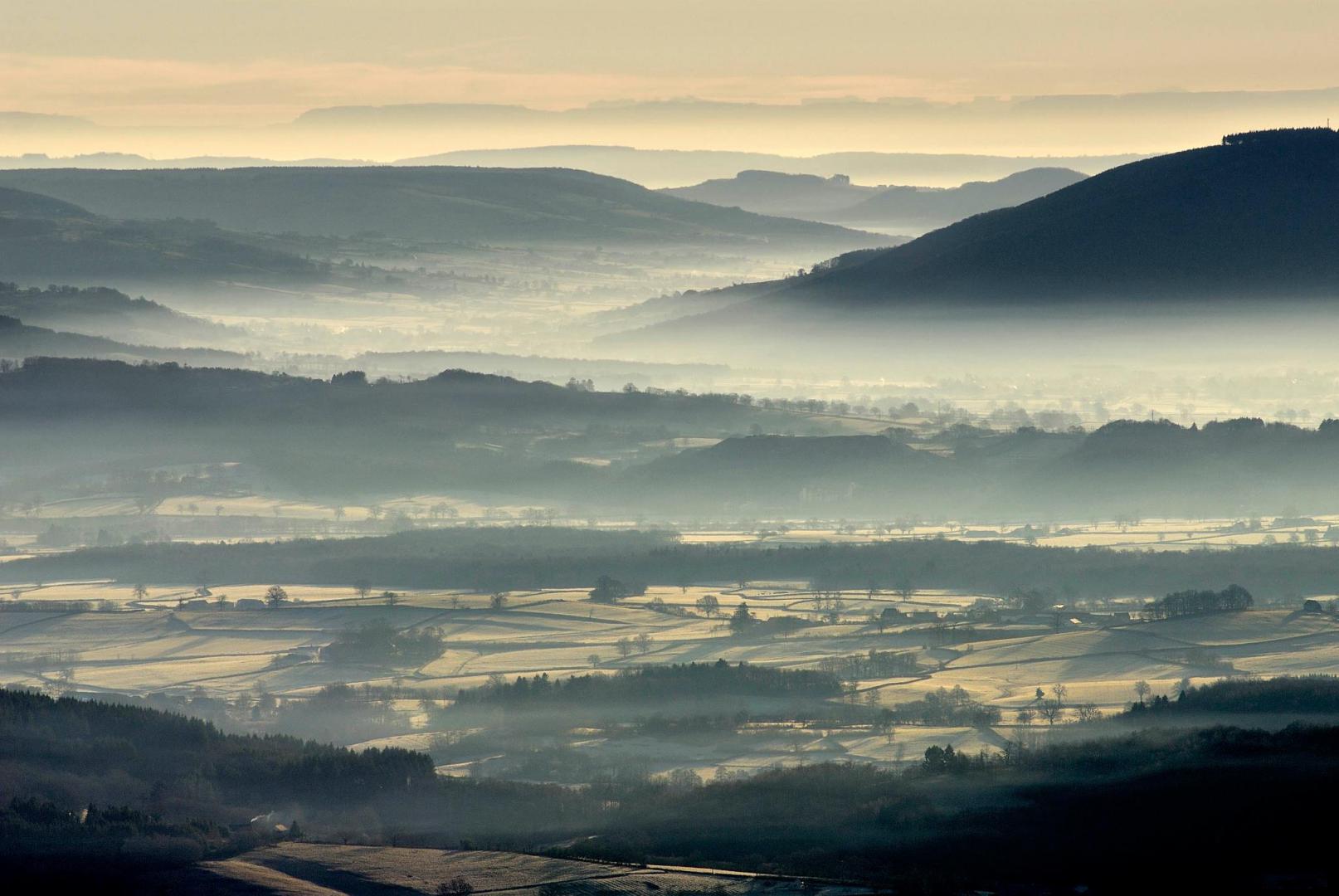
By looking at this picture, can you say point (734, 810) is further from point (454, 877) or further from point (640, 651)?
point (640, 651)

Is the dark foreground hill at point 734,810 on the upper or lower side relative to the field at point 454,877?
upper

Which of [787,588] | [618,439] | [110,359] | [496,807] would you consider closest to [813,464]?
[618,439]

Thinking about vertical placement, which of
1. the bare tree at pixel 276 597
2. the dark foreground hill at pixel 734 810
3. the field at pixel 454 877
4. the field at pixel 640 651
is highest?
the bare tree at pixel 276 597

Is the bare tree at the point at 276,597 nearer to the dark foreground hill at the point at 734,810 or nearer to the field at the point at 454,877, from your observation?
the dark foreground hill at the point at 734,810

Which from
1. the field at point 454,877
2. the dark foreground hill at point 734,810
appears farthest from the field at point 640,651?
the field at point 454,877

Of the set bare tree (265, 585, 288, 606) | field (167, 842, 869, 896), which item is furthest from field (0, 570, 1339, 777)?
field (167, 842, 869, 896)

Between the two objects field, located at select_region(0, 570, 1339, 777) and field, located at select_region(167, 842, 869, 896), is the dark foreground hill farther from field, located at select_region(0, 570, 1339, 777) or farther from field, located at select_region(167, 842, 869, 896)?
field, located at select_region(0, 570, 1339, 777)
